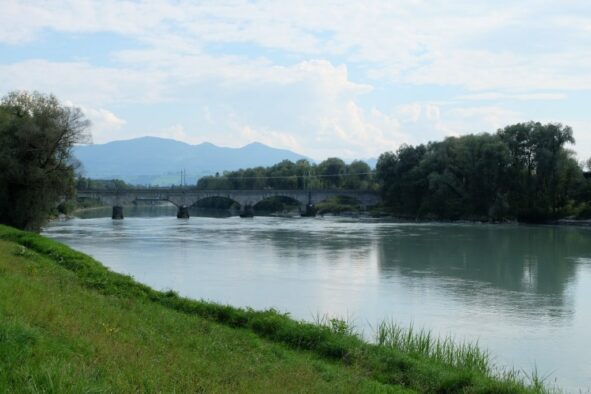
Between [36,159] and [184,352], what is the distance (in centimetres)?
3097

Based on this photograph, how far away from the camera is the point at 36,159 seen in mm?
37156

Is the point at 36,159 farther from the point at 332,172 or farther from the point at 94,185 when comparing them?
the point at 94,185

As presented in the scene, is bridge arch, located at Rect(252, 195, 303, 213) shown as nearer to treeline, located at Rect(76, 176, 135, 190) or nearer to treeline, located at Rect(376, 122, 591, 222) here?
treeline, located at Rect(76, 176, 135, 190)

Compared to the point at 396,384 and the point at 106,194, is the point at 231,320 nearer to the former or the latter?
the point at 396,384

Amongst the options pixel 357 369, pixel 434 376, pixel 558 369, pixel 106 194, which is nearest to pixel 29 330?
pixel 357 369

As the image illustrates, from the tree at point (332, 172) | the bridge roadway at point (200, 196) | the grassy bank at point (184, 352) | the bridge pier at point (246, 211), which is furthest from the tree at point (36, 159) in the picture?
the tree at point (332, 172)

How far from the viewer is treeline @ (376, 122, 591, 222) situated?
2751 inches

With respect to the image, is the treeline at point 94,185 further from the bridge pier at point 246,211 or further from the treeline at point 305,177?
the treeline at point 305,177

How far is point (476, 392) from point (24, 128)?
32.2 m

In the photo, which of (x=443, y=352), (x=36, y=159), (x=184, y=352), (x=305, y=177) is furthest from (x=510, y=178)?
(x=184, y=352)

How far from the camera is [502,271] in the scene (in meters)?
31.9

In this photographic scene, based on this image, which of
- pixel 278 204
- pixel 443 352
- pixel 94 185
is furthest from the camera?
pixel 94 185

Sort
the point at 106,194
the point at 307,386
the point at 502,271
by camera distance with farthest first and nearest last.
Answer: the point at 106,194, the point at 502,271, the point at 307,386

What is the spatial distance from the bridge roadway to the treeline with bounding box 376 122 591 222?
67.9 feet
